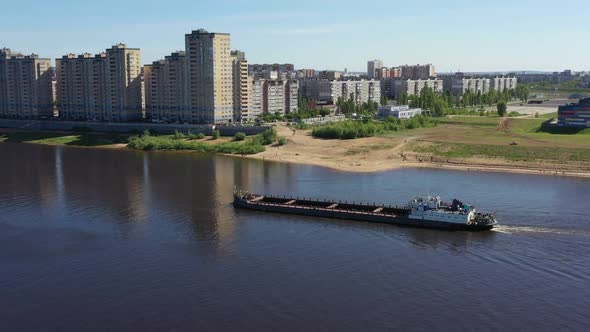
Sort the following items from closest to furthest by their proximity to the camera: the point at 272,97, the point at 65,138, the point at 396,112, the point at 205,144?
the point at 205,144 < the point at 65,138 < the point at 396,112 < the point at 272,97

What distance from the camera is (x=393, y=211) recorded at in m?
56.0

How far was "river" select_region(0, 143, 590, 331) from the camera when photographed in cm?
3372

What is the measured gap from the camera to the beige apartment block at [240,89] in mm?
122562

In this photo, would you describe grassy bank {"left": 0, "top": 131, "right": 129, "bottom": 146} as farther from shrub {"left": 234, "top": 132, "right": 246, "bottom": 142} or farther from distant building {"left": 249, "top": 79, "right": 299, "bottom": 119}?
distant building {"left": 249, "top": 79, "right": 299, "bottom": 119}

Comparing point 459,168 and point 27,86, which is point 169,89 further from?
point 459,168

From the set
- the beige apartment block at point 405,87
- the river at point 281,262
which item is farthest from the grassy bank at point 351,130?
the beige apartment block at point 405,87

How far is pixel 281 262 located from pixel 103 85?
103 m

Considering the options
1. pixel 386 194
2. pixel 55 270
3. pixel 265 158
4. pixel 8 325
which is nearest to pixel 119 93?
pixel 265 158

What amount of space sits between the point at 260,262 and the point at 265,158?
52.0m

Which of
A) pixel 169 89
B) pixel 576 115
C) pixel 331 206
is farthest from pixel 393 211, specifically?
pixel 169 89

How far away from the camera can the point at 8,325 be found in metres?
32.9

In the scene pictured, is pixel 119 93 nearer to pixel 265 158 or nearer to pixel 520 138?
pixel 265 158

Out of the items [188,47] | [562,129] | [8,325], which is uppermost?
[188,47]

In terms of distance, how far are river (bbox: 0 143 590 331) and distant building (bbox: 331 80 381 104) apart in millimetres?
104041
